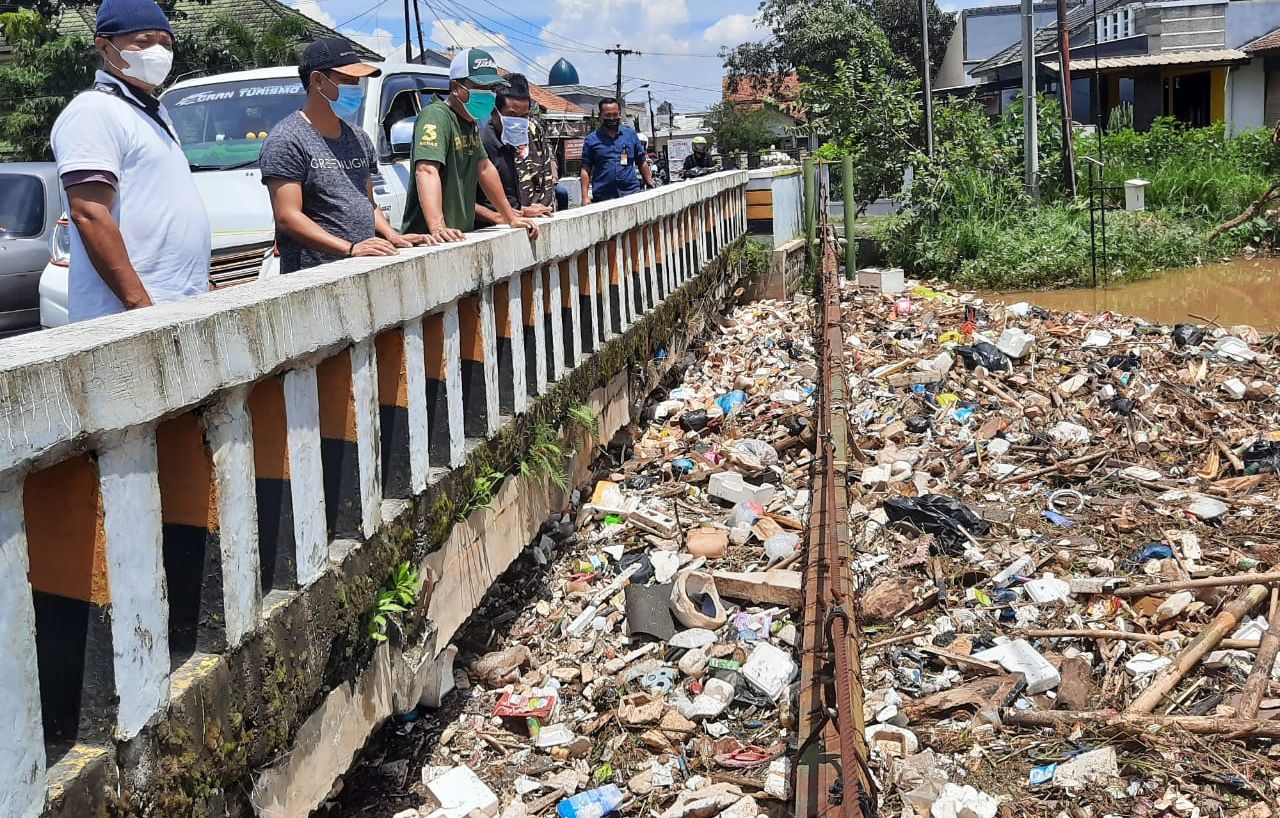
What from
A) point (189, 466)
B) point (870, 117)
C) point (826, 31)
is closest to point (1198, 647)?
point (189, 466)

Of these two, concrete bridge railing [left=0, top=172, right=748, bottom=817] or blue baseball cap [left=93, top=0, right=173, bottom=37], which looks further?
blue baseball cap [left=93, top=0, right=173, bottom=37]

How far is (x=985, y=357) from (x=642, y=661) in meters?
5.60

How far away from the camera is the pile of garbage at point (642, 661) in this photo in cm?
396

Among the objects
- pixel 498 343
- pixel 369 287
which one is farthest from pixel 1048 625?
pixel 369 287

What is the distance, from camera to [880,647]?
480 centimetres

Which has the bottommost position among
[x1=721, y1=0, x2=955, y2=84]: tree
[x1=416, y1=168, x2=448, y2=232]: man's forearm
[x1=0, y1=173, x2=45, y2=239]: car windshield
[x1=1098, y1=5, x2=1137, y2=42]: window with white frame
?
[x1=416, y1=168, x2=448, y2=232]: man's forearm

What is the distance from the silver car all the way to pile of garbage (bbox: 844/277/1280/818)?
22.9 ft

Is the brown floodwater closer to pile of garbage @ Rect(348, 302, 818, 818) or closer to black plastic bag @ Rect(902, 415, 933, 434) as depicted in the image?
black plastic bag @ Rect(902, 415, 933, 434)

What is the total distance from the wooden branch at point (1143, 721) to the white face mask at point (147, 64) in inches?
142

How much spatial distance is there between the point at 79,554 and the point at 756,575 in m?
3.41

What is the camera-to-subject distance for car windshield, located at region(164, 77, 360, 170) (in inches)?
342

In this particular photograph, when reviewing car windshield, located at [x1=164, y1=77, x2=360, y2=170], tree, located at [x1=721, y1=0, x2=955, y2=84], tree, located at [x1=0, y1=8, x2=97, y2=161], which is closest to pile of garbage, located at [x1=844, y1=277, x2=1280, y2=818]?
car windshield, located at [x1=164, y1=77, x2=360, y2=170]

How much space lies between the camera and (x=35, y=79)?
80.3 feet

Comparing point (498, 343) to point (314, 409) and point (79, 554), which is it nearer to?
point (314, 409)
